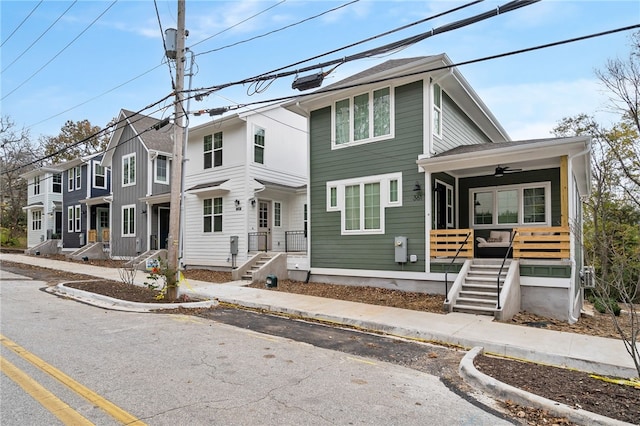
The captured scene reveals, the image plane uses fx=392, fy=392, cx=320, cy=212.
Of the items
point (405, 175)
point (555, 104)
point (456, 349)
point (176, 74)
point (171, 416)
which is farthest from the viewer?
point (555, 104)

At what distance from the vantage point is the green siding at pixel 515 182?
1205cm

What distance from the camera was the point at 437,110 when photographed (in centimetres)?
1216

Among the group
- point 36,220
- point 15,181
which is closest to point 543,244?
point 36,220

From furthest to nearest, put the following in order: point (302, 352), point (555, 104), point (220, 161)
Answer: point (555, 104)
point (220, 161)
point (302, 352)

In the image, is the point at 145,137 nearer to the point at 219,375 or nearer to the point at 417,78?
the point at 417,78

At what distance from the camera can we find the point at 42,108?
61.4ft

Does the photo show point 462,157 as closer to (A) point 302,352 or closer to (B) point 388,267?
(B) point 388,267

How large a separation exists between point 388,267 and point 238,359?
727cm

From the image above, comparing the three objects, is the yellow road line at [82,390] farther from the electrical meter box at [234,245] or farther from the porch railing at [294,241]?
the porch railing at [294,241]

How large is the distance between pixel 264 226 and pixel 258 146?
11.6 feet

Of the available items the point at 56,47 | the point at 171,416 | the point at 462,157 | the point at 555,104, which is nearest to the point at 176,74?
the point at 56,47

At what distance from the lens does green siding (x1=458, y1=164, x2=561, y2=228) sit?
1205 centimetres

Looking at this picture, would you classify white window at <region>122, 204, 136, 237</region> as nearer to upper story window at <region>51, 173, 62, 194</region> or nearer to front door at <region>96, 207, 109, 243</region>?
front door at <region>96, 207, 109, 243</region>

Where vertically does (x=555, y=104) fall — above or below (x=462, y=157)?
above
